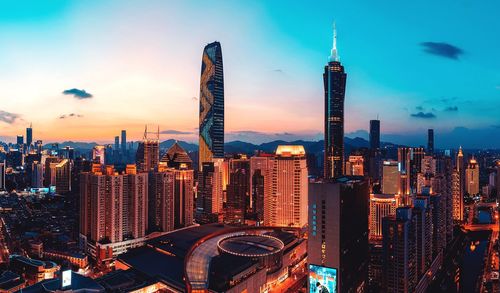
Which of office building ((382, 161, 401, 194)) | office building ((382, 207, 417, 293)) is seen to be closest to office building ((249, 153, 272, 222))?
office building ((382, 161, 401, 194))

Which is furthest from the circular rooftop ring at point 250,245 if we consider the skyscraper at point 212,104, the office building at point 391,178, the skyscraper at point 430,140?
the skyscraper at point 430,140

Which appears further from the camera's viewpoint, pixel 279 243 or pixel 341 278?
pixel 279 243

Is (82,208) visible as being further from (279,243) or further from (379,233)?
(379,233)

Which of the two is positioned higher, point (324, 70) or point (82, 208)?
point (324, 70)

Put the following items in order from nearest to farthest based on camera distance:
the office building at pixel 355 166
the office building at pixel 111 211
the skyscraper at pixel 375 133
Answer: the office building at pixel 111 211, the office building at pixel 355 166, the skyscraper at pixel 375 133

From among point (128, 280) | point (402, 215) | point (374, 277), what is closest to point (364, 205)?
point (402, 215)

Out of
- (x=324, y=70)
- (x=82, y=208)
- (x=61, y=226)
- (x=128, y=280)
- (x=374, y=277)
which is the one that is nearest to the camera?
(x=128, y=280)

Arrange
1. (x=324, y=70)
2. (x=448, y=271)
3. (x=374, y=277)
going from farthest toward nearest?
(x=324, y=70) → (x=448, y=271) → (x=374, y=277)

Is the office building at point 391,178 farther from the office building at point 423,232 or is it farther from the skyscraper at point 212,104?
the skyscraper at point 212,104
